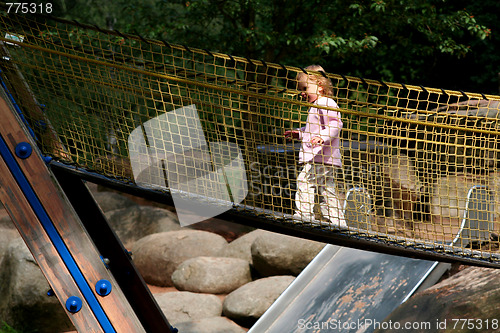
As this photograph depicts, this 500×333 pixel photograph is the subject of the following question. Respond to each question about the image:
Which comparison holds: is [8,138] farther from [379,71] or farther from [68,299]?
[379,71]

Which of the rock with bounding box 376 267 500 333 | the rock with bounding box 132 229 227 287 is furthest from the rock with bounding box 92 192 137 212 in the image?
the rock with bounding box 376 267 500 333

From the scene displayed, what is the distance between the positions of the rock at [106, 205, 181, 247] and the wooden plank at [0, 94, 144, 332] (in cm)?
384

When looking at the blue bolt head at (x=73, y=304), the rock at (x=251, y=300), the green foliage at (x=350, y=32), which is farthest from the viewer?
the green foliage at (x=350, y=32)

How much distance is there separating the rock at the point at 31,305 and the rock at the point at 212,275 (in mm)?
928

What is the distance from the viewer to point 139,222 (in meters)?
5.80

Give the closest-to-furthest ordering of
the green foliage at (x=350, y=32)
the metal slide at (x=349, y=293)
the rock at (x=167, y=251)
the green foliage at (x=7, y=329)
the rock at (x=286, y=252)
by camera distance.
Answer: the metal slide at (x=349, y=293)
the green foliage at (x=7, y=329)
the rock at (x=286, y=252)
the rock at (x=167, y=251)
the green foliage at (x=350, y=32)

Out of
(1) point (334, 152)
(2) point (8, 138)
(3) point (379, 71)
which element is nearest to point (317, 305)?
(1) point (334, 152)

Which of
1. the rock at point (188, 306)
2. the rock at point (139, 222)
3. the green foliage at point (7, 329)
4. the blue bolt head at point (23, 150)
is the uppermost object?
the blue bolt head at point (23, 150)

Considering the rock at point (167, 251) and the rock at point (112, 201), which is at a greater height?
the rock at point (167, 251)

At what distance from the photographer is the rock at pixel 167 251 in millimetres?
4715

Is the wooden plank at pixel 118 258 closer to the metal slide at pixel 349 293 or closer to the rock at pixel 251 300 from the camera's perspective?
the metal slide at pixel 349 293

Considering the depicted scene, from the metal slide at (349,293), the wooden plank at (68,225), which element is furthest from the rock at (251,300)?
the wooden plank at (68,225)

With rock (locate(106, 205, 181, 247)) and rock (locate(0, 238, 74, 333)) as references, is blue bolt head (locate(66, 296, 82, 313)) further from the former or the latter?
rock (locate(106, 205, 181, 247))

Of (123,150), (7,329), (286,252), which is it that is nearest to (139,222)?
(7,329)
